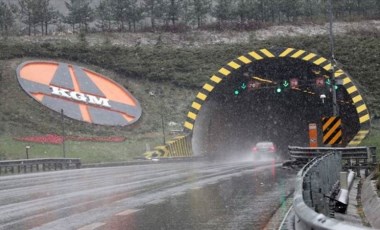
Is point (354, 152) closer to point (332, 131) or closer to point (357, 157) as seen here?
point (357, 157)

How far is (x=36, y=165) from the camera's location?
34938 millimetres

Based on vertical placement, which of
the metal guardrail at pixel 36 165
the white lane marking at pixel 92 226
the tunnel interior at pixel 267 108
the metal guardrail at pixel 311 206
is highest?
the tunnel interior at pixel 267 108

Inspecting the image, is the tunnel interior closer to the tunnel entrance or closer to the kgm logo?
the tunnel entrance

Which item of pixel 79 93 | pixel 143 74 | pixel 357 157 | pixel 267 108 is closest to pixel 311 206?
pixel 357 157

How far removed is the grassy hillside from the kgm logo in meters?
0.97

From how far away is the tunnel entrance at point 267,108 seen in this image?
43.2 meters

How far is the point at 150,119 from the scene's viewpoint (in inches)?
2130

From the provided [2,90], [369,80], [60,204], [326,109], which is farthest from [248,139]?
[60,204]

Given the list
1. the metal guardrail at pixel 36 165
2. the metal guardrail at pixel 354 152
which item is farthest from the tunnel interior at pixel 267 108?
the metal guardrail at pixel 354 152

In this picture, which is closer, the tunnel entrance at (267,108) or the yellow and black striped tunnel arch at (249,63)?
the yellow and black striped tunnel arch at (249,63)

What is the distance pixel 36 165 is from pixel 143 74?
27900mm

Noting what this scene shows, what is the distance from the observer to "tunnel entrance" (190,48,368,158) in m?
43.2

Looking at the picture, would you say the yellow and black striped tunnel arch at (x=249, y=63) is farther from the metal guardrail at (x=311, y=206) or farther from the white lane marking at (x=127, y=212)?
the white lane marking at (x=127, y=212)

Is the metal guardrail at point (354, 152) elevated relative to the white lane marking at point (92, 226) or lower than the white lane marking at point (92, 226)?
elevated
